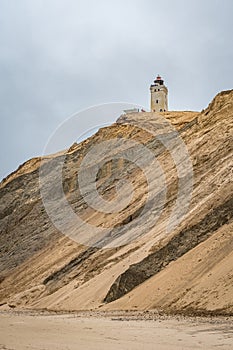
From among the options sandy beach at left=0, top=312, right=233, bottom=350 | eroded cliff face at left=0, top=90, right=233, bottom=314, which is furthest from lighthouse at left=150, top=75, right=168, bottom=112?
sandy beach at left=0, top=312, right=233, bottom=350

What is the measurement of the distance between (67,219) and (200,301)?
65.9ft

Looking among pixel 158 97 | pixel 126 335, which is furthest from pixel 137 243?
pixel 158 97

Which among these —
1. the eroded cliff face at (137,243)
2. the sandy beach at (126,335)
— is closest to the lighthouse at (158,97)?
the eroded cliff face at (137,243)

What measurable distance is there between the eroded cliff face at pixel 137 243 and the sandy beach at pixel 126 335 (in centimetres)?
214

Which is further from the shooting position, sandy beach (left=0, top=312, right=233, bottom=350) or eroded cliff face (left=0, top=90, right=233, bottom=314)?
eroded cliff face (left=0, top=90, right=233, bottom=314)

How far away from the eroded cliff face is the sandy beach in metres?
2.14

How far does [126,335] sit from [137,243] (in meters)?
12.0

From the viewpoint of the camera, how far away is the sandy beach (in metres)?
9.62

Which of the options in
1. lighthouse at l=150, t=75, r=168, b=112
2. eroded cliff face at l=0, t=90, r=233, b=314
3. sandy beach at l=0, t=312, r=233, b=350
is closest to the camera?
sandy beach at l=0, t=312, r=233, b=350

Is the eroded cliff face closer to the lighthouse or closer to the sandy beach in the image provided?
the sandy beach

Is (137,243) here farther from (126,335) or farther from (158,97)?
(158,97)

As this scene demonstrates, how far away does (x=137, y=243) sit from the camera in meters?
23.1

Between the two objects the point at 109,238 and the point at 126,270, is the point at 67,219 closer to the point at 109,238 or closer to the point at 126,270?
the point at 109,238

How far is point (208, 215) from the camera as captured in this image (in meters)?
20.6
